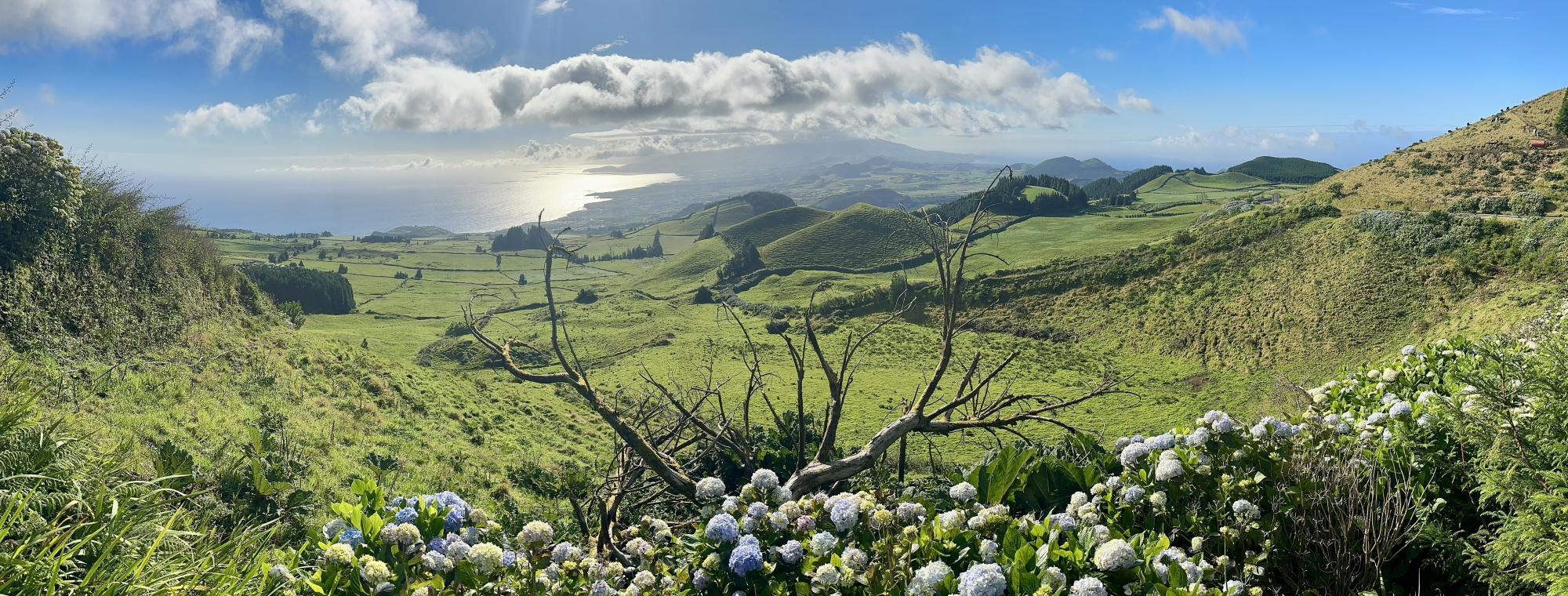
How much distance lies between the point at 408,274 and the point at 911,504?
126 m

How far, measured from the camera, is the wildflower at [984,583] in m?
2.04

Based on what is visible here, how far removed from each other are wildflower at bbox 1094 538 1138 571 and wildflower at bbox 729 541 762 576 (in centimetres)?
114

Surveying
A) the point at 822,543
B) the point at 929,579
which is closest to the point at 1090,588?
the point at 929,579

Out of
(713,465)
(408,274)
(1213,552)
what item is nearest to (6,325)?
(713,465)

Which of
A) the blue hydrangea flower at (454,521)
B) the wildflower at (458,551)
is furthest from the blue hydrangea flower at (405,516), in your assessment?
the wildflower at (458,551)

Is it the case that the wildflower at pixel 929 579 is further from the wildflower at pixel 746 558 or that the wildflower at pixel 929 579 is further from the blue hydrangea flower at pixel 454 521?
the blue hydrangea flower at pixel 454 521

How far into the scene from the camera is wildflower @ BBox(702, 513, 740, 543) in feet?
8.22

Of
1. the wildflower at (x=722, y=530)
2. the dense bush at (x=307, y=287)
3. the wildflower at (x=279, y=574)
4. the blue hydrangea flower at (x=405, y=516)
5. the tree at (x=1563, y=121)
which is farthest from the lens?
the dense bush at (x=307, y=287)

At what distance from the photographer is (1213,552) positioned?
9.87 feet

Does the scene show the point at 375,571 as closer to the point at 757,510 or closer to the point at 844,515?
the point at 757,510

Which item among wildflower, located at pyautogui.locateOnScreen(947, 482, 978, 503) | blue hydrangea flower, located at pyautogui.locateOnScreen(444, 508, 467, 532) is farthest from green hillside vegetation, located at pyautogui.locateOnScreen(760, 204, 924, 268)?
blue hydrangea flower, located at pyautogui.locateOnScreen(444, 508, 467, 532)

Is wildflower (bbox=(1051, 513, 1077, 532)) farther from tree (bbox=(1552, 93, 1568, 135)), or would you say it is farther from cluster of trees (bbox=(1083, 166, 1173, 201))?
cluster of trees (bbox=(1083, 166, 1173, 201))

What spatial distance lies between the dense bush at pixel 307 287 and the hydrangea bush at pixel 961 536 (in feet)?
272

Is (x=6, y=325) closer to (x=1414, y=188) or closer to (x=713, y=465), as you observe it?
(x=713, y=465)
